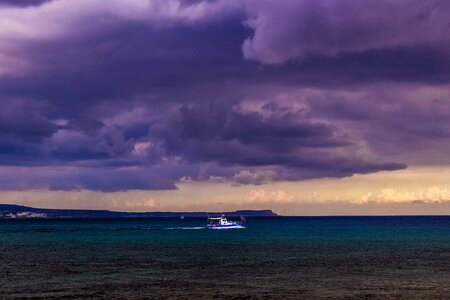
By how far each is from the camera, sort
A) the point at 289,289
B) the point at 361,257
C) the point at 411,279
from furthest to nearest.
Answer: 1. the point at 361,257
2. the point at 411,279
3. the point at 289,289

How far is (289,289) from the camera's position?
6278 centimetres

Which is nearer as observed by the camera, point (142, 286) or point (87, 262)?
point (142, 286)

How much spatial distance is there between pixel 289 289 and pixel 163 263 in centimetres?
3365

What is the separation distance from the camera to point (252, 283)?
6744cm

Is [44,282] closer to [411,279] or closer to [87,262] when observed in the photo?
[87,262]

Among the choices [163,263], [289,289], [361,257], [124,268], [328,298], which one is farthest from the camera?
[361,257]

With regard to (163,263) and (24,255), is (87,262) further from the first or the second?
(24,255)

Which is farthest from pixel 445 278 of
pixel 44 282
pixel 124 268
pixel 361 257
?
pixel 44 282

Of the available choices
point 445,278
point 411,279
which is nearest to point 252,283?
point 411,279

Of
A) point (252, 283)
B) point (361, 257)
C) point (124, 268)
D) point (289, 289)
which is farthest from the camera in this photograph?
point (361, 257)

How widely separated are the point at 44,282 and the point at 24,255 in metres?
43.7

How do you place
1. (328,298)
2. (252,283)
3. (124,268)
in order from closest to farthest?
(328,298) → (252,283) → (124,268)

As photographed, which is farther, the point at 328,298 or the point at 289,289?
the point at 289,289

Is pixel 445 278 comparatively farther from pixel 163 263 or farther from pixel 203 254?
pixel 203 254
